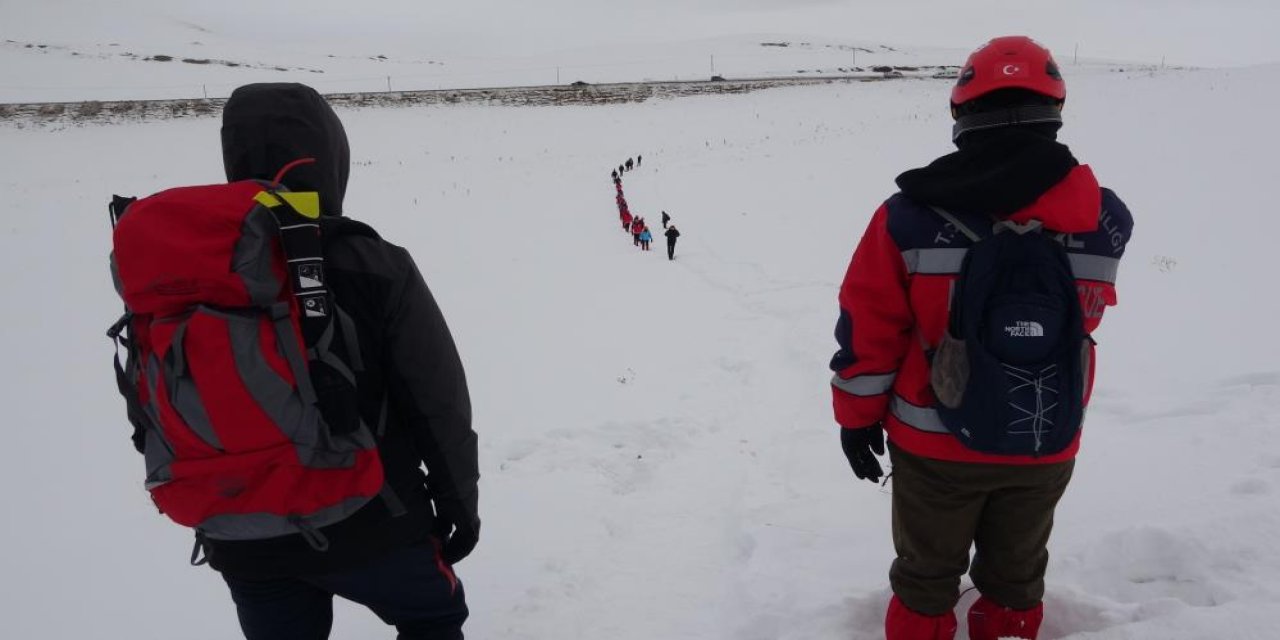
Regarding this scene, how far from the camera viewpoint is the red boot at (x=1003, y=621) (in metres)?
2.23

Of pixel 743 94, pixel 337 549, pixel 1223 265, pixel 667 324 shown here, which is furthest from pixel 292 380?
pixel 743 94

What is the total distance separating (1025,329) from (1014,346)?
0.05 m

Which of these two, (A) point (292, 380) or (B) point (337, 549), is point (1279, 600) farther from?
(A) point (292, 380)

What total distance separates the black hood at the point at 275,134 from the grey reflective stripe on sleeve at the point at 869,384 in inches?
61.0

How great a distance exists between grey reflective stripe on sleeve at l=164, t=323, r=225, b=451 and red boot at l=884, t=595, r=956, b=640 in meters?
2.03

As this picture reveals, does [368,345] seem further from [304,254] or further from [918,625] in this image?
[918,625]

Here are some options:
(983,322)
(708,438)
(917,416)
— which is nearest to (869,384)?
(917,416)

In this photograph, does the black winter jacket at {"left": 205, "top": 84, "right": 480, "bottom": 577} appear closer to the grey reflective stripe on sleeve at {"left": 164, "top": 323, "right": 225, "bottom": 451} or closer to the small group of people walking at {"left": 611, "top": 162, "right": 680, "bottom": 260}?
the grey reflective stripe on sleeve at {"left": 164, "top": 323, "right": 225, "bottom": 451}

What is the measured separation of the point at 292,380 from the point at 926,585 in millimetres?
1916

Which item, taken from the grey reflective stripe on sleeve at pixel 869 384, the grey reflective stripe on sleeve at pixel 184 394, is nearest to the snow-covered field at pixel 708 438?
the grey reflective stripe on sleeve at pixel 869 384

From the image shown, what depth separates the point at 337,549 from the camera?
177cm

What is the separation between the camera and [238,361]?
1.53 metres

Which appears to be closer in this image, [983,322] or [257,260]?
[257,260]

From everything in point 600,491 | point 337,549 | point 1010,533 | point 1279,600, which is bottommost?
point 600,491
